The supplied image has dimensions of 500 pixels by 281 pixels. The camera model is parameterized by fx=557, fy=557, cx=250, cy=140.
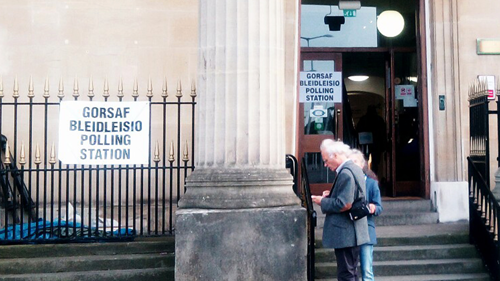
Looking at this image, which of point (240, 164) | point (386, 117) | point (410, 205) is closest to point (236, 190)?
point (240, 164)

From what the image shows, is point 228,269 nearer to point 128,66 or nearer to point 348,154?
point 348,154

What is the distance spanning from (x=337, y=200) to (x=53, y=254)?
3.49 metres

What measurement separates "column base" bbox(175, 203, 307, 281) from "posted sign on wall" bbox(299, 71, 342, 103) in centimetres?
434

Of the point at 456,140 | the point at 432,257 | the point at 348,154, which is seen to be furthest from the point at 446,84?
the point at 348,154

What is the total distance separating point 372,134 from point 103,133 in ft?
17.5

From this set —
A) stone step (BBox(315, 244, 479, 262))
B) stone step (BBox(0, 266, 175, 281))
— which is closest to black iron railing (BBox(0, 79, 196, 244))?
stone step (BBox(0, 266, 175, 281))

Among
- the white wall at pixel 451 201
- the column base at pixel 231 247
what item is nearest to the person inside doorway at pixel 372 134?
the white wall at pixel 451 201

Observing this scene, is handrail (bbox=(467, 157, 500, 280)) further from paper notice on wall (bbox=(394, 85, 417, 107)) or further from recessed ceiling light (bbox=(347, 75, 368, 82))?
recessed ceiling light (bbox=(347, 75, 368, 82))

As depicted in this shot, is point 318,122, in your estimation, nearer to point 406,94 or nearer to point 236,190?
point 406,94

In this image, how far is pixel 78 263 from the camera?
626 centimetres

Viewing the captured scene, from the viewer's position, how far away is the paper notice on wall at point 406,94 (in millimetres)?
9536

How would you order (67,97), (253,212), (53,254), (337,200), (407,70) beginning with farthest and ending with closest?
(407,70) < (67,97) < (53,254) < (253,212) < (337,200)

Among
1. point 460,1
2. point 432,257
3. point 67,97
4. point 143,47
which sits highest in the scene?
point 460,1

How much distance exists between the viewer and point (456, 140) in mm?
8484
